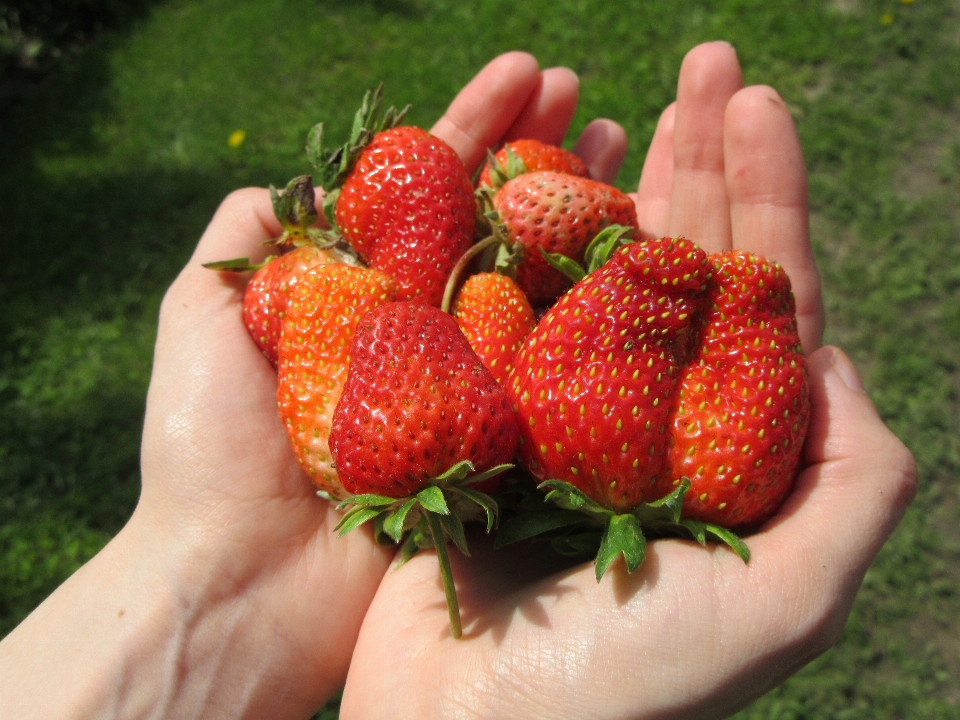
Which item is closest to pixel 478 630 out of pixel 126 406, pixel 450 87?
pixel 126 406

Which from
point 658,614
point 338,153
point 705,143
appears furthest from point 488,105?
point 658,614

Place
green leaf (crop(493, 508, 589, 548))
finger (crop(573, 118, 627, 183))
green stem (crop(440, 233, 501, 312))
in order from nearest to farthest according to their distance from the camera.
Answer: green leaf (crop(493, 508, 589, 548)) < green stem (crop(440, 233, 501, 312)) < finger (crop(573, 118, 627, 183))

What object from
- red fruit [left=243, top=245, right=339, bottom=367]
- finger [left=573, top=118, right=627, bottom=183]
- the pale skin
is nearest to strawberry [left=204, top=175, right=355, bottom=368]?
red fruit [left=243, top=245, right=339, bottom=367]

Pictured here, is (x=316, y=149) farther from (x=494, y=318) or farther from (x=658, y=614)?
(x=658, y=614)

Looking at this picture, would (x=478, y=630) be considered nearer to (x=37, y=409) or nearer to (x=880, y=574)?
(x=880, y=574)

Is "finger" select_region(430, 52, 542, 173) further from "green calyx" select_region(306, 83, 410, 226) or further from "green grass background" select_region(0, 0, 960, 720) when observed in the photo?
"green grass background" select_region(0, 0, 960, 720)

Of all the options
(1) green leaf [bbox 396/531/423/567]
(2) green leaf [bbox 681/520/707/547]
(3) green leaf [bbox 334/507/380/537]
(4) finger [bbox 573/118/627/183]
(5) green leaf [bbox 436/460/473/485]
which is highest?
(4) finger [bbox 573/118/627/183]
